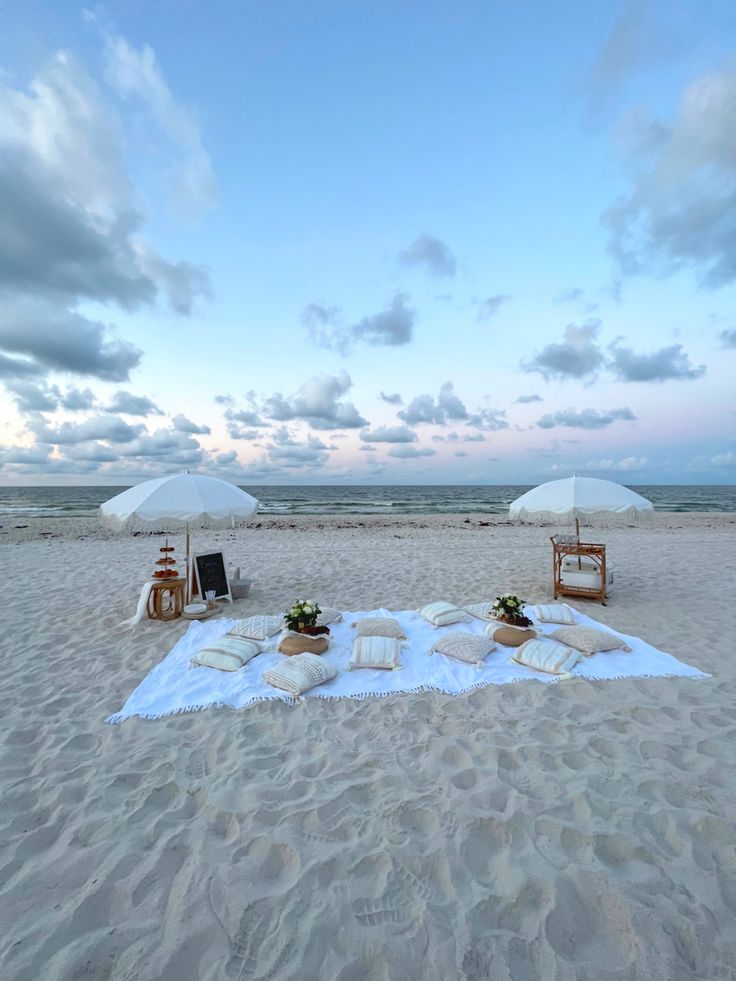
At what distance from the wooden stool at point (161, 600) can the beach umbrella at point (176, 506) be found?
3.07 feet

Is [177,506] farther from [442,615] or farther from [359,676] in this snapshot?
[442,615]

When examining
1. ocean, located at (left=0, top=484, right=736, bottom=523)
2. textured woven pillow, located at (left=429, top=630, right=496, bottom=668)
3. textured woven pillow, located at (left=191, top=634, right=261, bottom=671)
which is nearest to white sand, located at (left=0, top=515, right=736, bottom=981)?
textured woven pillow, located at (left=429, top=630, right=496, bottom=668)

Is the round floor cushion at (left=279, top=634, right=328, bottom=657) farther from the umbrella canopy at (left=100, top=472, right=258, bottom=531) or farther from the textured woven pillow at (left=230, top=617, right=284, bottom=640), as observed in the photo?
the umbrella canopy at (left=100, top=472, right=258, bottom=531)

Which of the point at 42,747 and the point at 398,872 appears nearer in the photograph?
the point at 398,872

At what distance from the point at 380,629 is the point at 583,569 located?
4.54 m

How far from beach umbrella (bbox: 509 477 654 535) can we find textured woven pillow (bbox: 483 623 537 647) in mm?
2680

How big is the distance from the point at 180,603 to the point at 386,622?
3.43 metres

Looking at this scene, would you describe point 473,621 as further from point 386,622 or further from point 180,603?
point 180,603

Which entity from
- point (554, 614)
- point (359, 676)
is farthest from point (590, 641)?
point (359, 676)

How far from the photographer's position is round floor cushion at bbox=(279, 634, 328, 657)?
17.6 feet

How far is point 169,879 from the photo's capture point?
245 centimetres

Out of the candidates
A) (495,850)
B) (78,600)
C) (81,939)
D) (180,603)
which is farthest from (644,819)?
(78,600)

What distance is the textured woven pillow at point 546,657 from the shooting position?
4824 millimetres

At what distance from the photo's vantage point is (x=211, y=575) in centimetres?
789
